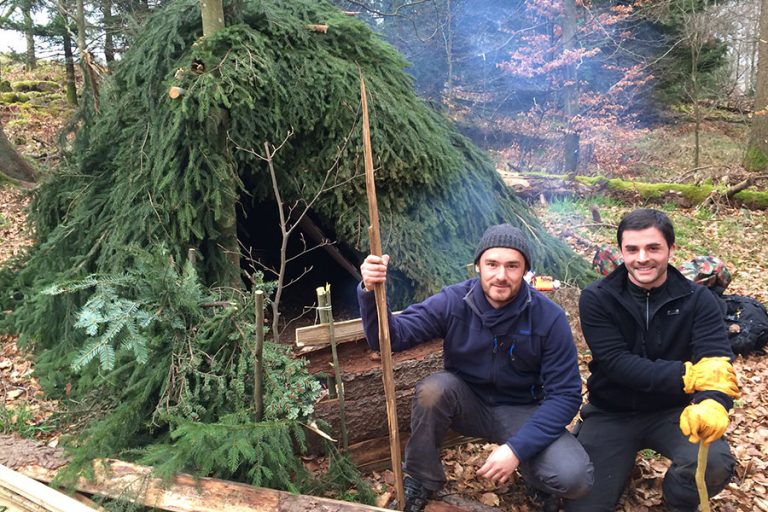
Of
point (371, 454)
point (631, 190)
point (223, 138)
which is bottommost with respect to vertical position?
point (371, 454)

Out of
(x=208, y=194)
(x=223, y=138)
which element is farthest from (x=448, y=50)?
(x=208, y=194)

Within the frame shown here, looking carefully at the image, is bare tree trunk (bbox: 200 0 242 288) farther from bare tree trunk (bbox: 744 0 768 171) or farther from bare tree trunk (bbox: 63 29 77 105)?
bare tree trunk (bbox: 63 29 77 105)

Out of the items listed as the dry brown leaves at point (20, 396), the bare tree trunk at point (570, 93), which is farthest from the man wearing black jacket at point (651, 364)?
the bare tree trunk at point (570, 93)

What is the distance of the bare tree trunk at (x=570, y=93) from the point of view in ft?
38.9

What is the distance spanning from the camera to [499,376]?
2631mm

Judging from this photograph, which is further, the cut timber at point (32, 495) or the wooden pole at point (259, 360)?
the cut timber at point (32, 495)

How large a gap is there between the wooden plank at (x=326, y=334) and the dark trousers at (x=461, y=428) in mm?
552

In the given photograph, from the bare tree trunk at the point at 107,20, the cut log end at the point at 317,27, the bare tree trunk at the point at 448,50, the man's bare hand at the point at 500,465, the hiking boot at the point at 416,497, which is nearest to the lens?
the man's bare hand at the point at 500,465

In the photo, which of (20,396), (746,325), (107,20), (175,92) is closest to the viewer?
(175,92)

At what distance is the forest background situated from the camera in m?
9.16

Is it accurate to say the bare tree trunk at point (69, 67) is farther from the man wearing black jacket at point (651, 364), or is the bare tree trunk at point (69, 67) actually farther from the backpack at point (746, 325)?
the backpack at point (746, 325)

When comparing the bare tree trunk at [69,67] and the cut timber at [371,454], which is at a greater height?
the bare tree trunk at [69,67]

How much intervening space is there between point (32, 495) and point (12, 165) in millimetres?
7113

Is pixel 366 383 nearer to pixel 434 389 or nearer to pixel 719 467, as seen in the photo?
pixel 434 389
